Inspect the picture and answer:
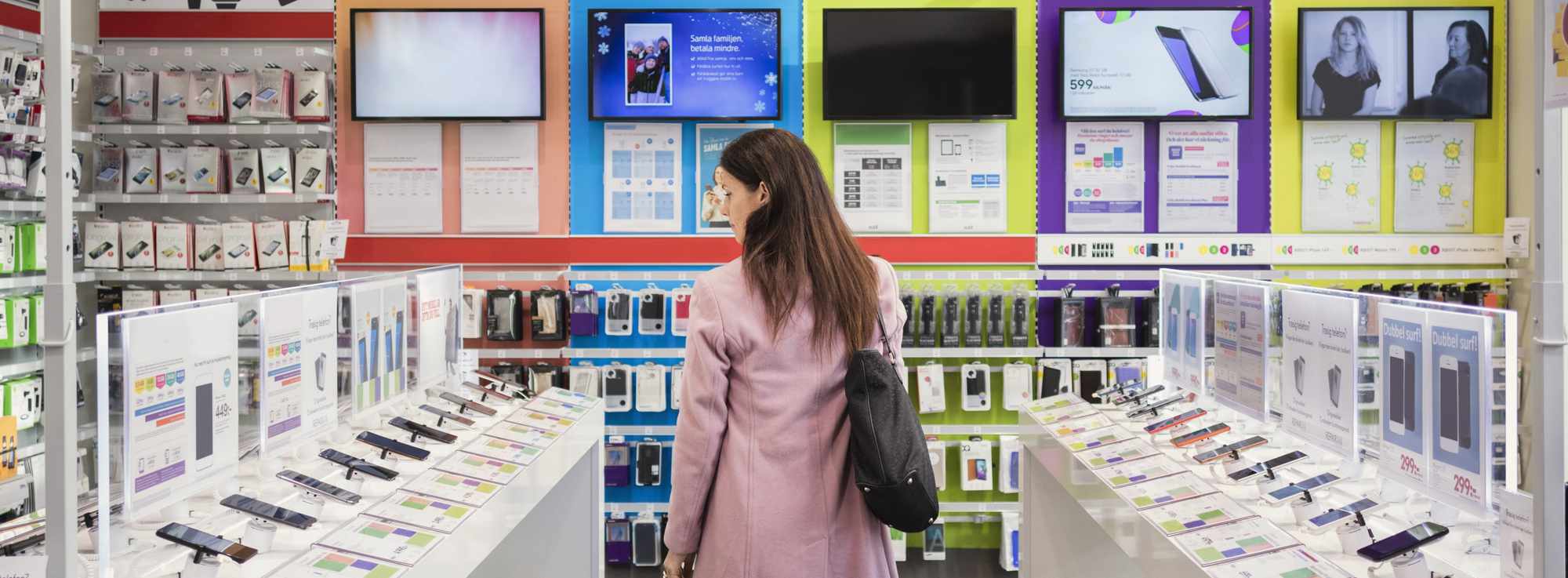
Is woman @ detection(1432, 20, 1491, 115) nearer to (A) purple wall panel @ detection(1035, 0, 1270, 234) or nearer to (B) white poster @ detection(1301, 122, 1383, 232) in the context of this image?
(B) white poster @ detection(1301, 122, 1383, 232)

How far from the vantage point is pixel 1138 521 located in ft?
8.33

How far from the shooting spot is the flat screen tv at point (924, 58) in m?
5.22

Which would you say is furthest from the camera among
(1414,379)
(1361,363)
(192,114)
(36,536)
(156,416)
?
(192,114)

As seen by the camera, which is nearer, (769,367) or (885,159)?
(769,367)

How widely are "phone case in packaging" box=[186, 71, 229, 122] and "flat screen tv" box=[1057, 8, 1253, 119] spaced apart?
4.18 m

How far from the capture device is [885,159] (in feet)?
17.9

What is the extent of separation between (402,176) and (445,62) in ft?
2.10

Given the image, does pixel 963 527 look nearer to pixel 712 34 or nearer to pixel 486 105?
pixel 712 34

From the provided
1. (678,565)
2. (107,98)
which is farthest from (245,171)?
(678,565)

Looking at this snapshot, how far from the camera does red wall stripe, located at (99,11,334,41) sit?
543 cm

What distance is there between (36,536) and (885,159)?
13.5ft

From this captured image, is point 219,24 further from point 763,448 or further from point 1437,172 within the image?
point 1437,172

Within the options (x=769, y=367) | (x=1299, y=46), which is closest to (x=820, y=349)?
(x=769, y=367)

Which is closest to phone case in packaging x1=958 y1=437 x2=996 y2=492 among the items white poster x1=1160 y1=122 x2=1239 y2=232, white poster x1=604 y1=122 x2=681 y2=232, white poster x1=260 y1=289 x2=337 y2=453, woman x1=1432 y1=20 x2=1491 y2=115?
white poster x1=1160 y1=122 x2=1239 y2=232
